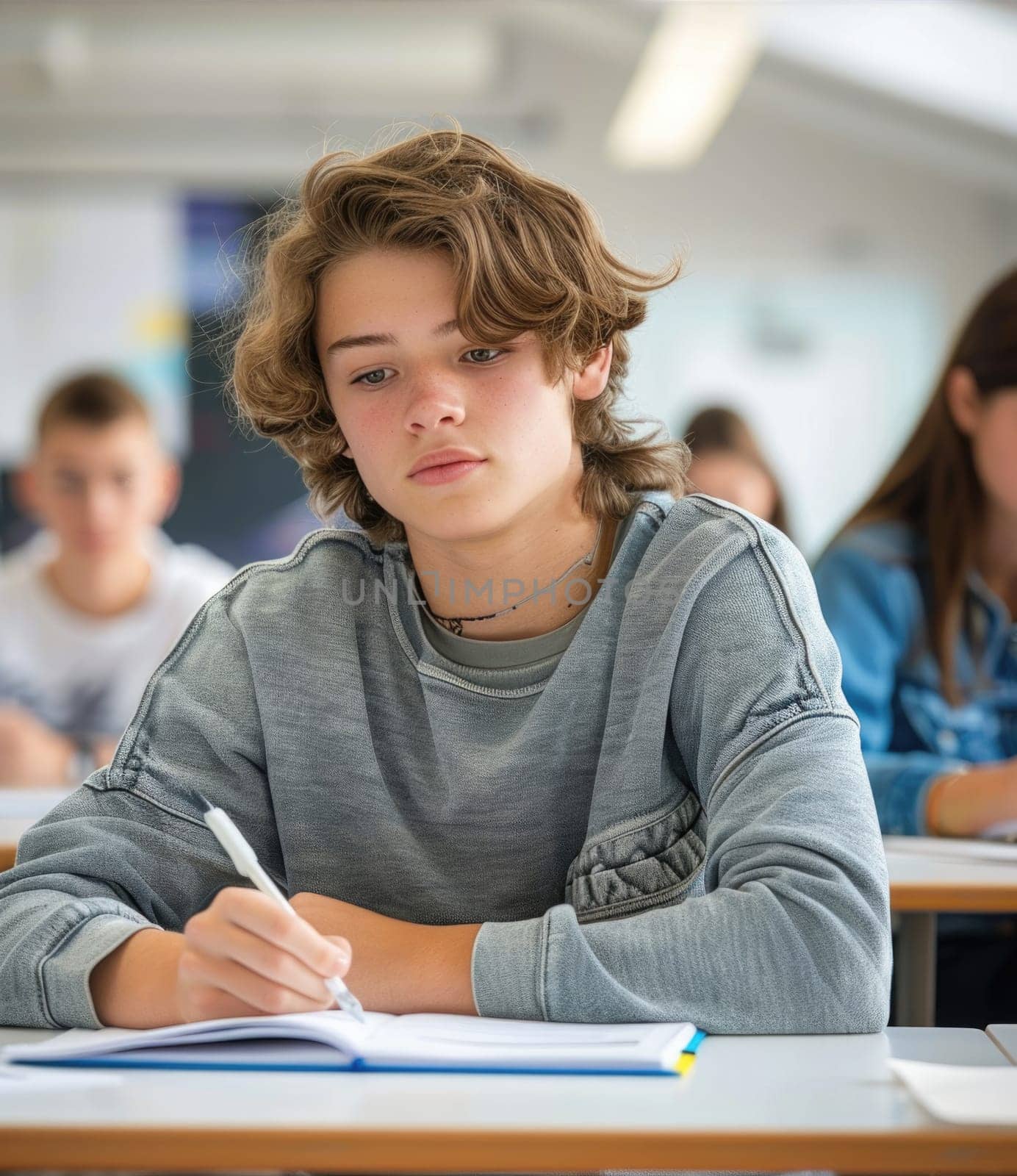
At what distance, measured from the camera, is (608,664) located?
133cm

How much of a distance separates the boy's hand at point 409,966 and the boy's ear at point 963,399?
1485 mm

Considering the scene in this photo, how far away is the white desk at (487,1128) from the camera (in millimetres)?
770

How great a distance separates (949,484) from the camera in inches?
89.6

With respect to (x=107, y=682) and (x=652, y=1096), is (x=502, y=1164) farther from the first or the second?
(x=107, y=682)

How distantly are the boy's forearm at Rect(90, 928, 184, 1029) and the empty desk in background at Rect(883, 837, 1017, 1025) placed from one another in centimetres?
77

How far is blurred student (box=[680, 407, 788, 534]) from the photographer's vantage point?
138 inches

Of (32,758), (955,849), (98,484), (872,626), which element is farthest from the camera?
(98,484)

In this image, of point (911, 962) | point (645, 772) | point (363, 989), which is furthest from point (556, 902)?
point (911, 962)

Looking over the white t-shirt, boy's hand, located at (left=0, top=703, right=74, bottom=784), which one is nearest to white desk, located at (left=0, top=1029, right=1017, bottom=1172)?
boy's hand, located at (left=0, top=703, right=74, bottom=784)

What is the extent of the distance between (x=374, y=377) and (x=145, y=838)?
0.47 m

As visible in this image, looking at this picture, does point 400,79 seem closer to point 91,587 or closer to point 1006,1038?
point 91,587

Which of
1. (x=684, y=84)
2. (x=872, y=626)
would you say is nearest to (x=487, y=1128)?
(x=872, y=626)

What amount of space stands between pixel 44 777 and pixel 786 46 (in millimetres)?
4184

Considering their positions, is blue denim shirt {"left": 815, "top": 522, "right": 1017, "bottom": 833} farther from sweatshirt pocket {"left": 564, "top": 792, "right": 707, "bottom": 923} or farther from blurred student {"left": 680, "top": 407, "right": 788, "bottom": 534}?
blurred student {"left": 680, "top": 407, "right": 788, "bottom": 534}
